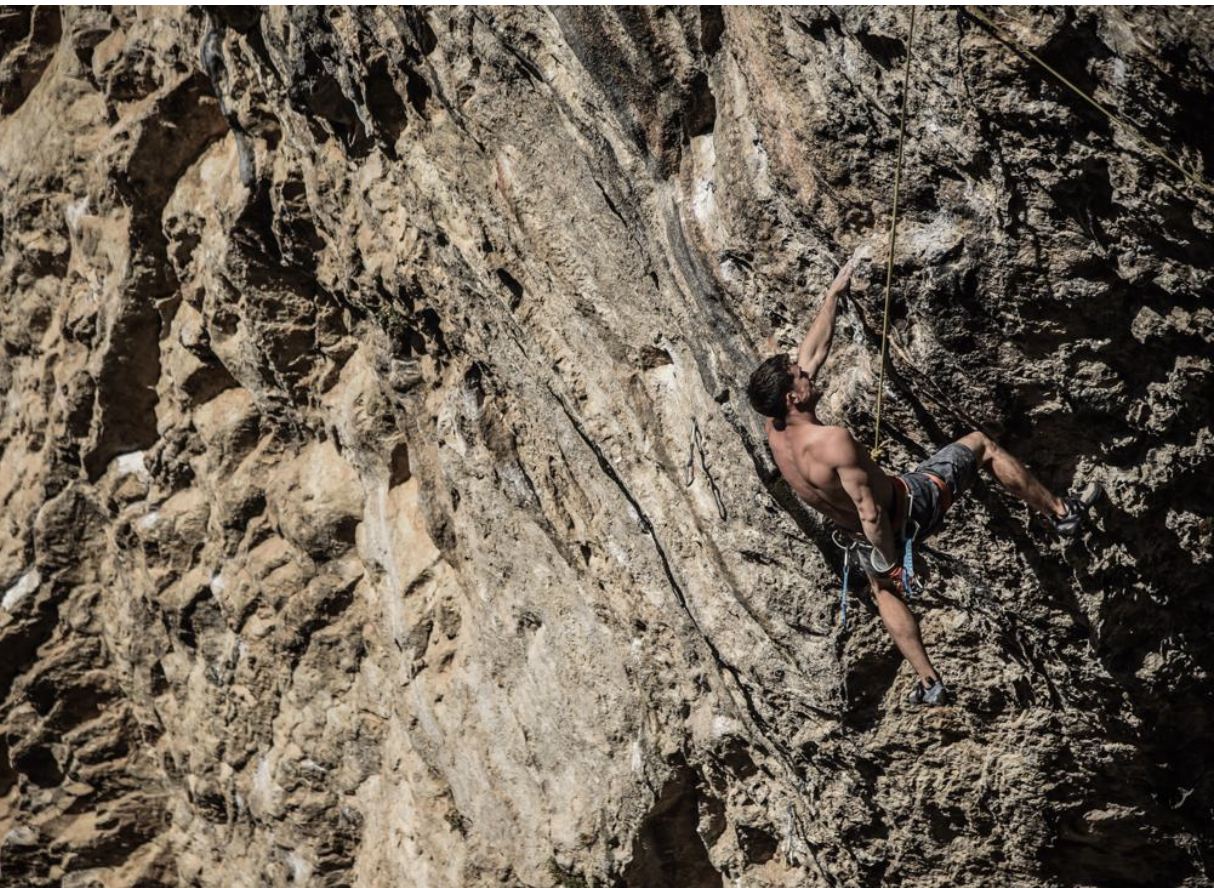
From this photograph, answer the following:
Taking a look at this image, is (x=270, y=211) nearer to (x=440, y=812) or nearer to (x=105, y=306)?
(x=105, y=306)

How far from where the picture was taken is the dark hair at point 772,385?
5109 mm

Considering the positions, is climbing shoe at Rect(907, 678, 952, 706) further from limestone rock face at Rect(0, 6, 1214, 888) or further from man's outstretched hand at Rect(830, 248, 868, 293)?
man's outstretched hand at Rect(830, 248, 868, 293)

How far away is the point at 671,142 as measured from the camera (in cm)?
564

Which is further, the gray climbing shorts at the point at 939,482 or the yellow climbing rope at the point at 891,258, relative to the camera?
the gray climbing shorts at the point at 939,482

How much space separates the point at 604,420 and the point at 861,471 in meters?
1.77

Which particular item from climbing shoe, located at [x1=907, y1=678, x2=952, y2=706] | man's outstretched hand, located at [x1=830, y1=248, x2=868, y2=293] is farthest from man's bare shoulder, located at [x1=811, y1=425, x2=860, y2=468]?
climbing shoe, located at [x1=907, y1=678, x2=952, y2=706]

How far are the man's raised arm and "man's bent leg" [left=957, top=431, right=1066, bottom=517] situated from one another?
647 millimetres

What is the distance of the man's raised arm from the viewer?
200 inches

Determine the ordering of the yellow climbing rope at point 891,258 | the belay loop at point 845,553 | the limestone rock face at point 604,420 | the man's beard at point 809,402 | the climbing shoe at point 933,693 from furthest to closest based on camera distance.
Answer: the belay loop at point 845,553
the climbing shoe at point 933,693
the man's beard at point 809,402
the limestone rock face at point 604,420
the yellow climbing rope at point 891,258

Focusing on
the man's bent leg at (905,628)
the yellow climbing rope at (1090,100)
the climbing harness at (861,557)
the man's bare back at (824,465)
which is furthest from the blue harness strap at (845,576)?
the yellow climbing rope at (1090,100)

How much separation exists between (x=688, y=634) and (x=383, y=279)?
106 inches

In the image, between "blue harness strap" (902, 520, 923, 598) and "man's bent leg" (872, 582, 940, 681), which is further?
"man's bent leg" (872, 582, 940, 681)

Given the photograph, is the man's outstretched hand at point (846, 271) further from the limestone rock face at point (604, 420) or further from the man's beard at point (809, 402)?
the man's beard at point (809, 402)

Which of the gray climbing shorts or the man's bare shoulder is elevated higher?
the man's bare shoulder
